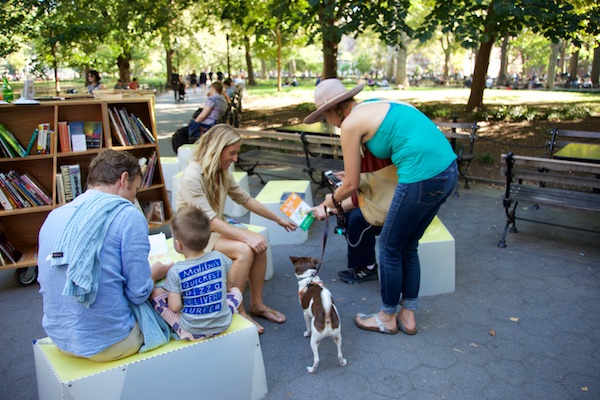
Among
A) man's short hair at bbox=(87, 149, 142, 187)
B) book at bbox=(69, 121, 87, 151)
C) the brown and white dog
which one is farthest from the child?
book at bbox=(69, 121, 87, 151)

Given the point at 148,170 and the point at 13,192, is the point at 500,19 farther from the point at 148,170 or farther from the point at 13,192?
the point at 13,192

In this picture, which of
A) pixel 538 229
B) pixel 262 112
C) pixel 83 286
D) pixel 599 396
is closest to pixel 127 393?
pixel 83 286

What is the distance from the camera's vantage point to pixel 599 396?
112 inches

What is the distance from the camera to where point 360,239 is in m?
4.14

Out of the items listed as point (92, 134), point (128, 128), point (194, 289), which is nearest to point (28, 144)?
point (92, 134)

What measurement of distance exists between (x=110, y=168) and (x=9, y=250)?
280cm

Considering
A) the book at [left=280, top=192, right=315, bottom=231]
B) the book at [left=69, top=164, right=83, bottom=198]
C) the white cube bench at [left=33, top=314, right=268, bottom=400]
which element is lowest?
the white cube bench at [left=33, top=314, right=268, bottom=400]

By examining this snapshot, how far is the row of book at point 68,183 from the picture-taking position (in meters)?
4.68

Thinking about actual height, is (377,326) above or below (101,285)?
below

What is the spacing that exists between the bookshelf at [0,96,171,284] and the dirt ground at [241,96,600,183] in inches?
195

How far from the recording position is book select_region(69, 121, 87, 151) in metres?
4.85

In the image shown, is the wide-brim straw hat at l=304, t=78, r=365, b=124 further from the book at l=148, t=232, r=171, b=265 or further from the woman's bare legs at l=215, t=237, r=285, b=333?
the book at l=148, t=232, r=171, b=265

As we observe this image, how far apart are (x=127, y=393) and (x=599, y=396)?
2.70 metres

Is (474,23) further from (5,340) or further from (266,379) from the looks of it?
(5,340)
